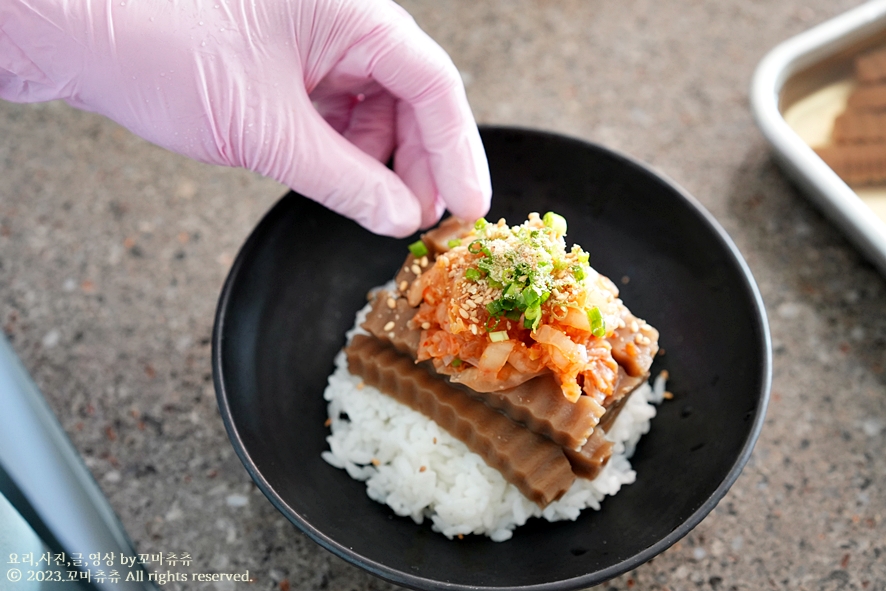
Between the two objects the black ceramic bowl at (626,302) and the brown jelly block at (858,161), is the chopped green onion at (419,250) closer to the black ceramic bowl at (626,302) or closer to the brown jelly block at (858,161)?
the black ceramic bowl at (626,302)

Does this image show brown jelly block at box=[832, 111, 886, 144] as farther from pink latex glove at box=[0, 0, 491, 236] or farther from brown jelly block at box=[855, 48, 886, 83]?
pink latex glove at box=[0, 0, 491, 236]

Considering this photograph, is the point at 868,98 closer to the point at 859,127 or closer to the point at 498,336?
the point at 859,127

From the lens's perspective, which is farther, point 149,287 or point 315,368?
point 149,287

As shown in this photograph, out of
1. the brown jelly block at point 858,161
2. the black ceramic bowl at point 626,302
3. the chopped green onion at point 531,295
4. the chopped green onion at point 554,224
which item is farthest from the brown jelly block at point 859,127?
the chopped green onion at point 531,295

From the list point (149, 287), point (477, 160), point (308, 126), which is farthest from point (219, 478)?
point (477, 160)

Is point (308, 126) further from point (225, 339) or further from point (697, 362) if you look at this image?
point (697, 362)

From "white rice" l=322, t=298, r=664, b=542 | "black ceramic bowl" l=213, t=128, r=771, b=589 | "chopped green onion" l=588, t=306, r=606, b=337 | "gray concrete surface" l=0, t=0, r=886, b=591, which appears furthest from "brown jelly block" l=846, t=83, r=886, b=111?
"chopped green onion" l=588, t=306, r=606, b=337

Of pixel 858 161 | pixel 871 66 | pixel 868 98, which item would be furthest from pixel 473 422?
pixel 871 66
